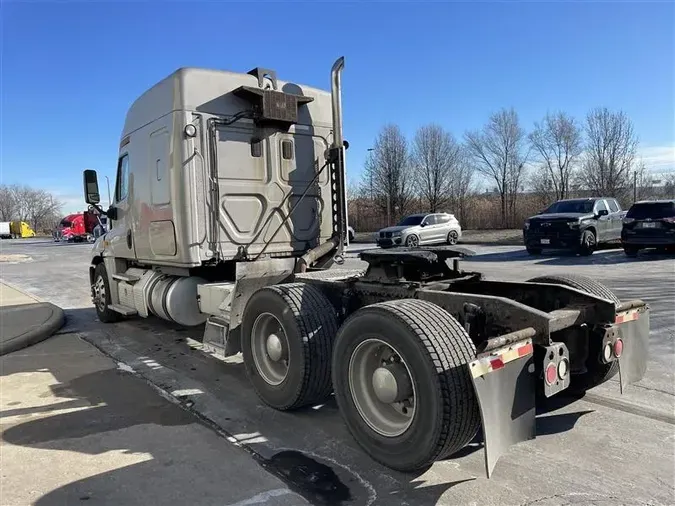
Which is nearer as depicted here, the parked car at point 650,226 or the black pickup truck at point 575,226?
the parked car at point 650,226

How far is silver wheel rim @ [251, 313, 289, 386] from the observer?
455cm

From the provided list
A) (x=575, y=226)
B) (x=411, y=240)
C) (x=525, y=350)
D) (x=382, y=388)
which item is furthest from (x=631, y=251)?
(x=382, y=388)

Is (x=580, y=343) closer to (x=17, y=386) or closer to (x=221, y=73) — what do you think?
(x=221, y=73)

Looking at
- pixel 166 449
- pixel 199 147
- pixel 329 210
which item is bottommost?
pixel 166 449

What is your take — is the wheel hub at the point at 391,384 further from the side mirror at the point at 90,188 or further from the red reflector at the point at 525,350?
the side mirror at the point at 90,188

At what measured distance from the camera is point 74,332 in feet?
27.2

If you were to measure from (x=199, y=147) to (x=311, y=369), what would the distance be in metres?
3.07

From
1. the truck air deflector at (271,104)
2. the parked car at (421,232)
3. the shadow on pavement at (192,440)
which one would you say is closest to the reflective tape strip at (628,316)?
the shadow on pavement at (192,440)

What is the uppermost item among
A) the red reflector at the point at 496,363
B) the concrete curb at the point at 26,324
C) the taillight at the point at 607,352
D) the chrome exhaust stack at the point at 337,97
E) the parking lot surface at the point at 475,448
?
the chrome exhaust stack at the point at 337,97

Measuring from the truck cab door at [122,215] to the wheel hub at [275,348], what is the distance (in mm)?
3825

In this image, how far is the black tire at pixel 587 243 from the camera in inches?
667

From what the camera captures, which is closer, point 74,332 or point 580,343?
point 580,343

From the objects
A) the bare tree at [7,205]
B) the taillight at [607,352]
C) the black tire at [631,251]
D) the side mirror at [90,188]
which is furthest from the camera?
the bare tree at [7,205]

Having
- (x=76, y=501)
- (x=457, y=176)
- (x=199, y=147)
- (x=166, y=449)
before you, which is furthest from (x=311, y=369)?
(x=457, y=176)
